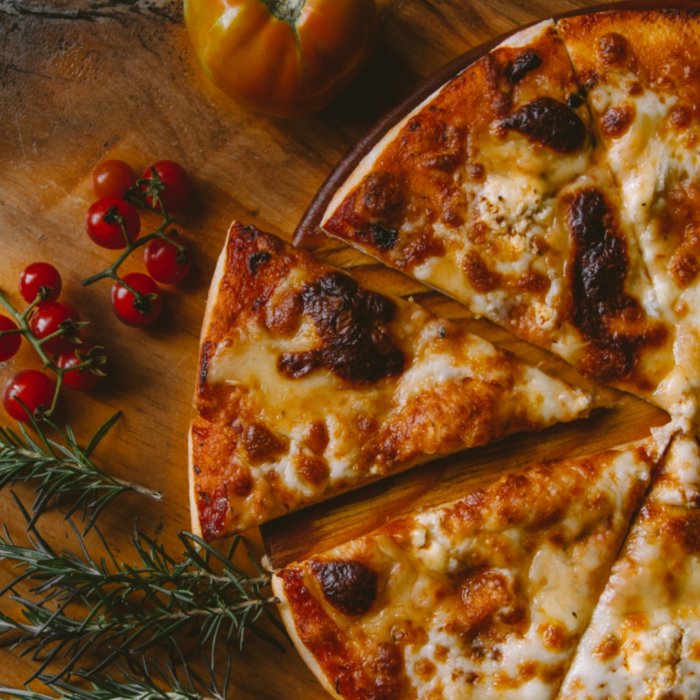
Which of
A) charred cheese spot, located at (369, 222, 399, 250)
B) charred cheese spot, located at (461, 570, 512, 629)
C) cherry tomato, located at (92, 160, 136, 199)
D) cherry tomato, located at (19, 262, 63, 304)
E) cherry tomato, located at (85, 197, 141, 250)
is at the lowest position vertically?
charred cheese spot, located at (461, 570, 512, 629)

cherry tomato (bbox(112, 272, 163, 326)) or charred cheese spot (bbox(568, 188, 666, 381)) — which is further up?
charred cheese spot (bbox(568, 188, 666, 381))

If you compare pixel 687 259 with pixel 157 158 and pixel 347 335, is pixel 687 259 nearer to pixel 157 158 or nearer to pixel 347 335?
pixel 347 335

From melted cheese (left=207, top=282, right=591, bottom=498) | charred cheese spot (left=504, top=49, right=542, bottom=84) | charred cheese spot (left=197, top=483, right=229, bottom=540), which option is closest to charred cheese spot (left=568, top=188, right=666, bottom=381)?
melted cheese (left=207, top=282, right=591, bottom=498)

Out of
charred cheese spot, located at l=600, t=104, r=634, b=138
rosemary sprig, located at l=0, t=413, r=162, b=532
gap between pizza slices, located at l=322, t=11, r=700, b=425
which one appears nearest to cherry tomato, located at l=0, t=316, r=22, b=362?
rosemary sprig, located at l=0, t=413, r=162, b=532

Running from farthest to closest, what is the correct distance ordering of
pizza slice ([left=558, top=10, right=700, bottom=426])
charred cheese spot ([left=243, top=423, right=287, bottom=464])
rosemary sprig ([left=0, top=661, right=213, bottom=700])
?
pizza slice ([left=558, top=10, right=700, bottom=426]) → charred cheese spot ([left=243, top=423, right=287, bottom=464]) → rosemary sprig ([left=0, top=661, right=213, bottom=700])

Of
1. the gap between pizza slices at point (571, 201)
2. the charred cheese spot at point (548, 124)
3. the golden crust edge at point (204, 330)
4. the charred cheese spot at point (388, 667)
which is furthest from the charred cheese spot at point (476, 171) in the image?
the charred cheese spot at point (388, 667)

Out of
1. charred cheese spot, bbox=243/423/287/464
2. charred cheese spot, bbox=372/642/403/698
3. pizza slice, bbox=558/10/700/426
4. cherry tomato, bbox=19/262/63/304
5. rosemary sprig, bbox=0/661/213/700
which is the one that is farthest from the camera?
cherry tomato, bbox=19/262/63/304

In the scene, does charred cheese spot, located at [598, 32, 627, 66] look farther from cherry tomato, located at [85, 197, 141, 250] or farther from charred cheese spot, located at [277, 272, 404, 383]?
cherry tomato, located at [85, 197, 141, 250]

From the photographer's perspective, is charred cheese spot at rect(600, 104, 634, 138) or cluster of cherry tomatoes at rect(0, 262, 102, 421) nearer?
A: charred cheese spot at rect(600, 104, 634, 138)

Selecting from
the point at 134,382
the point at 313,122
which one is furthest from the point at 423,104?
the point at 134,382
